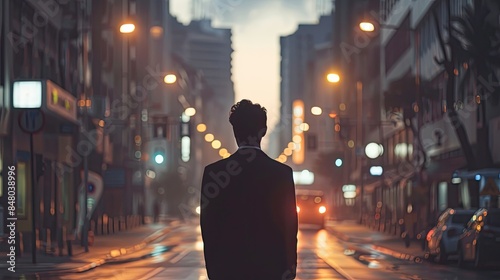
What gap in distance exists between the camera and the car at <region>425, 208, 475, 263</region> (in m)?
32.4

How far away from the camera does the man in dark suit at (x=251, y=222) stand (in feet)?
22.2

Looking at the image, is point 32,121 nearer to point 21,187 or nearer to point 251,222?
point 21,187

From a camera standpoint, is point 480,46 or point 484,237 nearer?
point 484,237

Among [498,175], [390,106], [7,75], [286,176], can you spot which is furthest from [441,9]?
[286,176]

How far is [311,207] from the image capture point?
6456 cm

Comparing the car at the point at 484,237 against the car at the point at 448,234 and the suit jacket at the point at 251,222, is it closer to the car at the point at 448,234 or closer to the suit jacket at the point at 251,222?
the car at the point at 448,234

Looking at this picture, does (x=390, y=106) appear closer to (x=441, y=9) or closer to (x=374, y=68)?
(x=441, y=9)

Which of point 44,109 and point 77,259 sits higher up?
point 44,109

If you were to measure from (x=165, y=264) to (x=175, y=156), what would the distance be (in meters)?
130

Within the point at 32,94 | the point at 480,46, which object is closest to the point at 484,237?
the point at 480,46

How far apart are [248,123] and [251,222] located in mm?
726

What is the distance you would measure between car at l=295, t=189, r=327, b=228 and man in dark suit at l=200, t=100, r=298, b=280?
56.9 meters

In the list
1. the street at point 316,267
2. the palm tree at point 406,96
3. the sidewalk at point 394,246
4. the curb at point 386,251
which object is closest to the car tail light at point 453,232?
the street at point 316,267

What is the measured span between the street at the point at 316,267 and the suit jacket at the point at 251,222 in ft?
59.0
